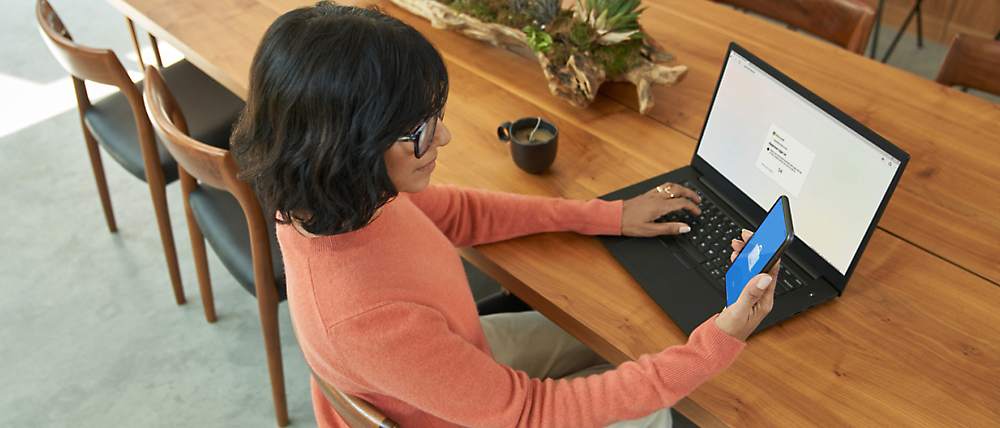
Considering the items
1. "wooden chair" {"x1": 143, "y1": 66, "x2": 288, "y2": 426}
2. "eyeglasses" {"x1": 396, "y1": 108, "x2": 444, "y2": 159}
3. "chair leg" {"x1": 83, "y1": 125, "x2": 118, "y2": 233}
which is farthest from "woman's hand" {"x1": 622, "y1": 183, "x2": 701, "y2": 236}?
"chair leg" {"x1": 83, "y1": 125, "x2": 118, "y2": 233}

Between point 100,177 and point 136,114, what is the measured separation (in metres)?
0.65

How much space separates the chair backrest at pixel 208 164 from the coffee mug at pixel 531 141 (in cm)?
52

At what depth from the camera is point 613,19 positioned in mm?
1513

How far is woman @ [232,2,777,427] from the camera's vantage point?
76 cm

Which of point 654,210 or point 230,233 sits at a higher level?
point 654,210

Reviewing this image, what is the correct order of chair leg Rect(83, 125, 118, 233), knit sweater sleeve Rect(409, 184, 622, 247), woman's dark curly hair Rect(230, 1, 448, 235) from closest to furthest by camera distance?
woman's dark curly hair Rect(230, 1, 448, 235) < knit sweater sleeve Rect(409, 184, 622, 247) < chair leg Rect(83, 125, 118, 233)

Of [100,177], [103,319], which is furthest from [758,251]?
[100,177]

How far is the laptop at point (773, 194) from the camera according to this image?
100cm

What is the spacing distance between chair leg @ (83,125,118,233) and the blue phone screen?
6.31ft

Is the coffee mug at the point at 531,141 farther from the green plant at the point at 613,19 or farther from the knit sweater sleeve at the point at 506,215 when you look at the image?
the green plant at the point at 613,19

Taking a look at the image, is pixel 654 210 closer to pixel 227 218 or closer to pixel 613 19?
pixel 613 19

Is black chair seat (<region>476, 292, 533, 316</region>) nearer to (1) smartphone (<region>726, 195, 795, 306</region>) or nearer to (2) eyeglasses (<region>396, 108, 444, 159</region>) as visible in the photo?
(1) smartphone (<region>726, 195, 795, 306</region>)

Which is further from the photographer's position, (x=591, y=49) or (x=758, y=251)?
(x=591, y=49)

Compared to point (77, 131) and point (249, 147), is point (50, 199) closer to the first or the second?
point (77, 131)
